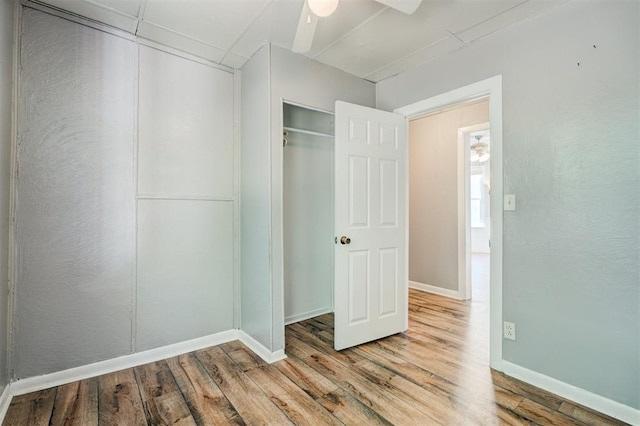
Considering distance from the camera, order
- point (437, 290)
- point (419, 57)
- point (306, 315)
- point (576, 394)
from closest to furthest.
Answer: point (576, 394) < point (419, 57) < point (306, 315) < point (437, 290)

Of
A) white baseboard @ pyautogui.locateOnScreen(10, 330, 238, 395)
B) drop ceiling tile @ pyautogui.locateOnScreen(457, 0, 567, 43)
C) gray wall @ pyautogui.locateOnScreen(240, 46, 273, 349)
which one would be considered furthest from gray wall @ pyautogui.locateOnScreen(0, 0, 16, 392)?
drop ceiling tile @ pyautogui.locateOnScreen(457, 0, 567, 43)

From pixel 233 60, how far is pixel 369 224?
6.33 feet

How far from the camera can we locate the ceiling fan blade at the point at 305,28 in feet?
4.88

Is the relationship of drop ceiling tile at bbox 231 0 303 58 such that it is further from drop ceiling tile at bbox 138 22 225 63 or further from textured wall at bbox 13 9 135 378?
textured wall at bbox 13 9 135 378

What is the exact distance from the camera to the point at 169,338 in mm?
2545

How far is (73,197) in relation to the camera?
7.05ft

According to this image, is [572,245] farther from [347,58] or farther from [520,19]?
[347,58]

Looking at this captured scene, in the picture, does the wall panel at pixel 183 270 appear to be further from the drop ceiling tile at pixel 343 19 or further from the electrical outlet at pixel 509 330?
the electrical outlet at pixel 509 330

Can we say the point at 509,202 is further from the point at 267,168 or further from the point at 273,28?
the point at 273,28

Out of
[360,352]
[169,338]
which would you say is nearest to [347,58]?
[360,352]

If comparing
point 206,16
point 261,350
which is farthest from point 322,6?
point 261,350

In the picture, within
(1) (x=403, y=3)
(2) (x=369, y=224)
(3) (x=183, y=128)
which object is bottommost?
(2) (x=369, y=224)

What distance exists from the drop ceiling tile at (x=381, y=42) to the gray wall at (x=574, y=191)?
535mm

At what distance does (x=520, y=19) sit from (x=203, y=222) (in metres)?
2.92
